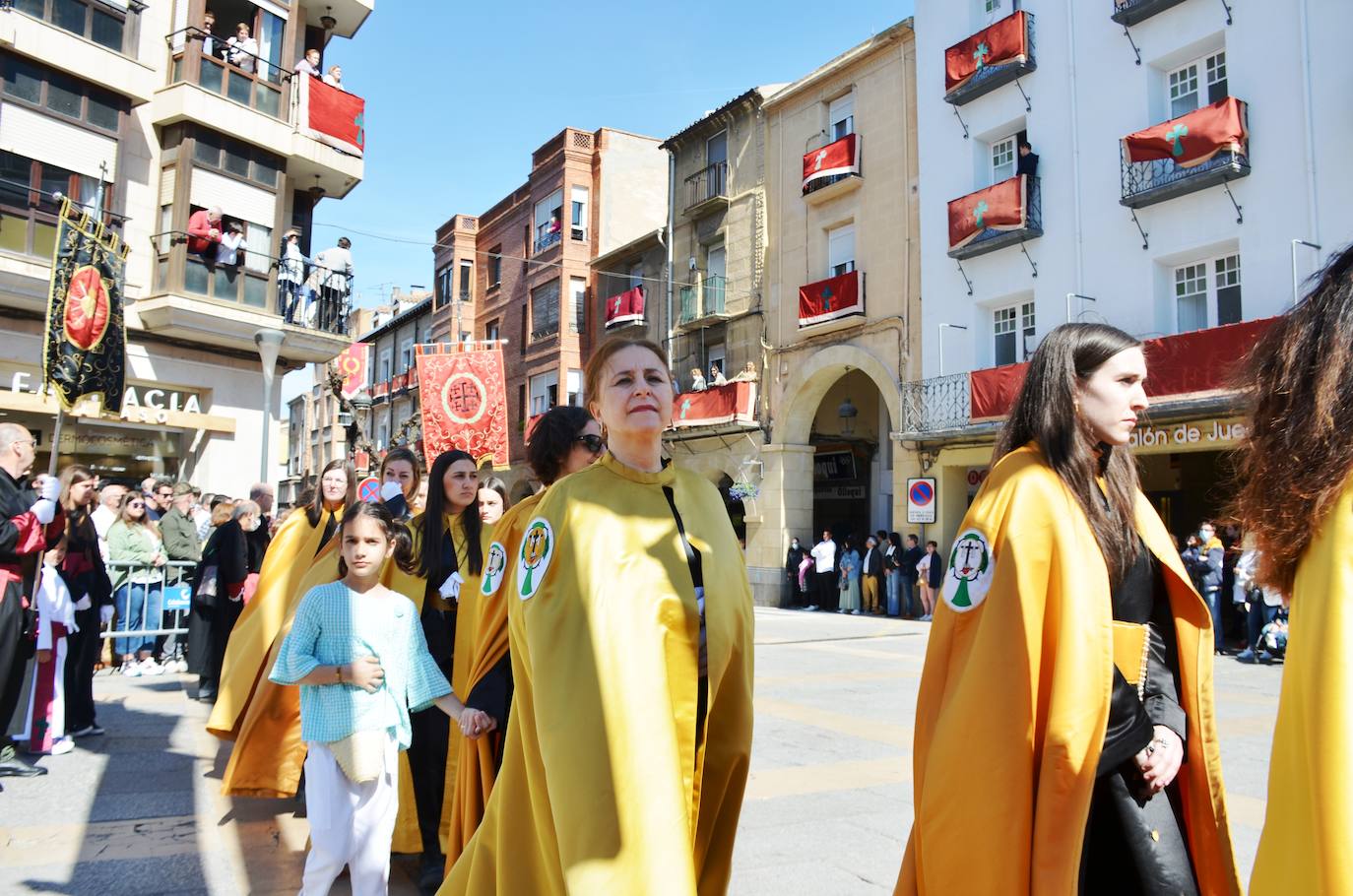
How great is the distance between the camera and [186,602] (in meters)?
11.0

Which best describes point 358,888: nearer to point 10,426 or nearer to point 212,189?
point 10,426

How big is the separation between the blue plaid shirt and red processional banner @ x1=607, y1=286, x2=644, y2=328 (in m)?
26.7

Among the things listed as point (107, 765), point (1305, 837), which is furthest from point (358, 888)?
point (107, 765)

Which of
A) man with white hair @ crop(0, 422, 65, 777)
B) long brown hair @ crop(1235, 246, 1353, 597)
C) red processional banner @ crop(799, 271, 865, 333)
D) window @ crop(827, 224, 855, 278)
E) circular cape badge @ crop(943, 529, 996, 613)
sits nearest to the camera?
long brown hair @ crop(1235, 246, 1353, 597)

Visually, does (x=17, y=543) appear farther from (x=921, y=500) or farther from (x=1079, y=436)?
(x=921, y=500)

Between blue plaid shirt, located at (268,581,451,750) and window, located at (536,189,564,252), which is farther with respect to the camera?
window, located at (536,189,564,252)

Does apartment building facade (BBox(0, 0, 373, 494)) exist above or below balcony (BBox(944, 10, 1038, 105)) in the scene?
below

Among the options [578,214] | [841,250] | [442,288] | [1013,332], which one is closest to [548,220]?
[578,214]

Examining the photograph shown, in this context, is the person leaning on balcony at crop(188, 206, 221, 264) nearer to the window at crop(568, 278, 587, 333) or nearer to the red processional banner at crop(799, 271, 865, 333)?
the red processional banner at crop(799, 271, 865, 333)

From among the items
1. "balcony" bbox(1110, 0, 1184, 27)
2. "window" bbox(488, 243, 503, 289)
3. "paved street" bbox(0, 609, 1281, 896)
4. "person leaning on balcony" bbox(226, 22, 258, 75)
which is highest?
"window" bbox(488, 243, 503, 289)

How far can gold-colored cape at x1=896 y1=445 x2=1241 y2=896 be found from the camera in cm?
232

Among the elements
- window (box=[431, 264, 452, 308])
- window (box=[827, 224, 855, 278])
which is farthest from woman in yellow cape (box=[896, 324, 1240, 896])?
window (box=[431, 264, 452, 308])

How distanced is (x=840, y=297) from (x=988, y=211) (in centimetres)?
429

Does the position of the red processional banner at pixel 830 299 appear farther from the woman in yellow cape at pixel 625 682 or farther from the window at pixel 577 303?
the woman in yellow cape at pixel 625 682
